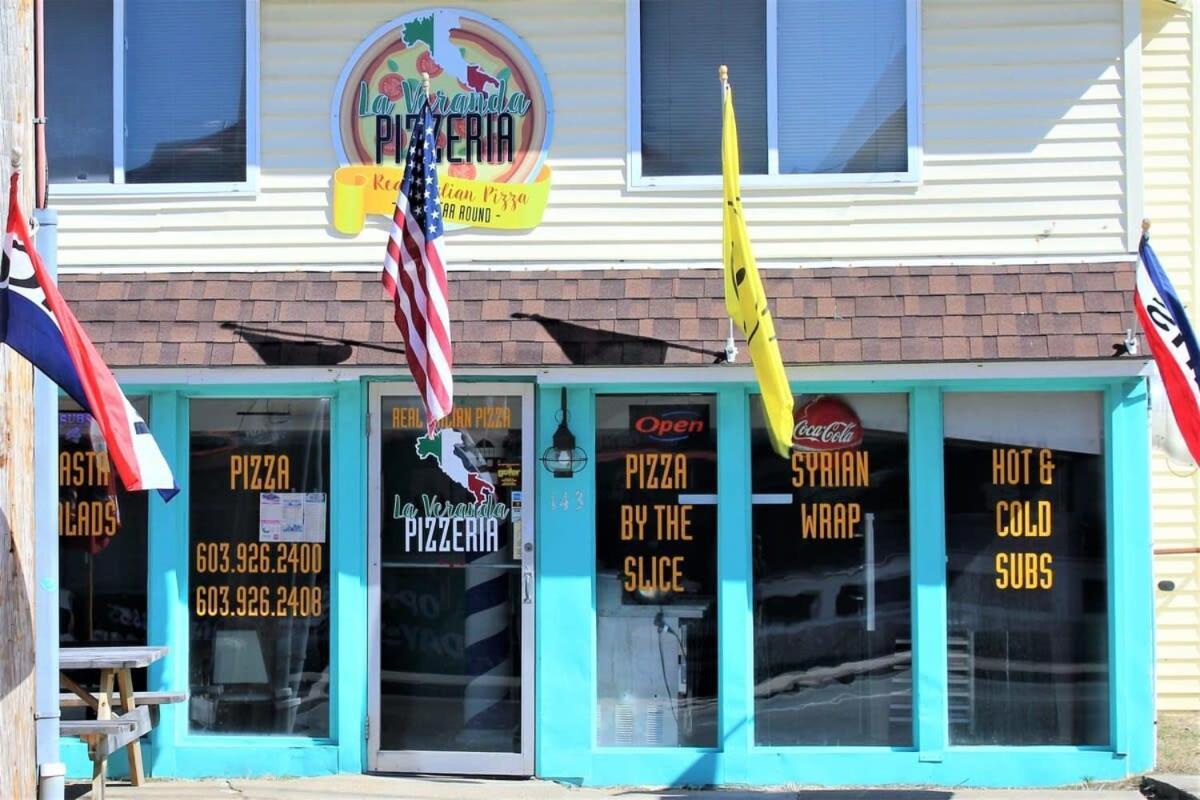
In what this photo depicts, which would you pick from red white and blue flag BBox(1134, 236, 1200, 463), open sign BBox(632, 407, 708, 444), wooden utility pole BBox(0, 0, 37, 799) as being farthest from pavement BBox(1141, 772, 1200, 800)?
wooden utility pole BBox(0, 0, 37, 799)

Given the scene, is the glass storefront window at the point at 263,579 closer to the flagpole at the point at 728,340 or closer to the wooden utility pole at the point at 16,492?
the flagpole at the point at 728,340

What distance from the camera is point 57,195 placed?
8719mm

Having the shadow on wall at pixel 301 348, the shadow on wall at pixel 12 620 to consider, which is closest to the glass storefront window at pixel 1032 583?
the shadow on wall at pixel 301 348

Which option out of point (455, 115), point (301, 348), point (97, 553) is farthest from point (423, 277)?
point (97, 553)

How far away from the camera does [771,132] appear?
8.59 m

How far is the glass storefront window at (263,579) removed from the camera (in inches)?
337

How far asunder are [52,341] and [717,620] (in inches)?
162

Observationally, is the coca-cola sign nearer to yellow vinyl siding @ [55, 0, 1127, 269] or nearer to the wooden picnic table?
yellow vinyl siding @ [55, 0, 1127, 269]

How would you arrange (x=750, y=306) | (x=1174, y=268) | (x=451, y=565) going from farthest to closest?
(x=1174, y=268), (x=451, y=565), (x=750, y=306)

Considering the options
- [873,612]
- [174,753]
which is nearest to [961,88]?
[873,612]

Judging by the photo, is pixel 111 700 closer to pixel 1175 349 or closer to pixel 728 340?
pixel 728 340

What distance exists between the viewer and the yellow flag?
7.21 metres

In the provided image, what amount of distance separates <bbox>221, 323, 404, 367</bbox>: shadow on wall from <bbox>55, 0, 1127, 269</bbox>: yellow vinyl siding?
540mm

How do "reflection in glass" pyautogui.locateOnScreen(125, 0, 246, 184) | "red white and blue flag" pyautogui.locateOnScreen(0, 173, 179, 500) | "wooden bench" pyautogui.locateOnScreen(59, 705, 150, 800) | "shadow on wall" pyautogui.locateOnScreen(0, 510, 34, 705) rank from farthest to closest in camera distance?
1. "reflection in glass" pyautogui.locateOnScreen(125, 0, 246, 184)
2. "wooden bench" pyautogui.locateOnScreen(59, 705, 150, 800)
3. "shadow on wall" pyautogui.locateOnScreen(0, 510, 34, 705)
4. "red white and blue flag" pyautogui.locateOnScreen(0, 173, 179, 500)
